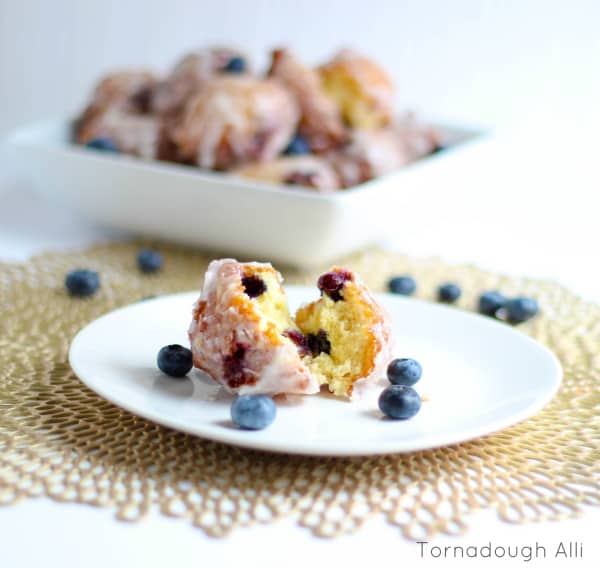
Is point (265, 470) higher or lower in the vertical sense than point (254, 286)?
lower

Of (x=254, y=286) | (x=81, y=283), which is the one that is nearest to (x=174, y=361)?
(x=254, y=286)

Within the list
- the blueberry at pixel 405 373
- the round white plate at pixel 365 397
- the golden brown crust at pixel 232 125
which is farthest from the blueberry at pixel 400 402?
the golden brown crust at pixel 232 125

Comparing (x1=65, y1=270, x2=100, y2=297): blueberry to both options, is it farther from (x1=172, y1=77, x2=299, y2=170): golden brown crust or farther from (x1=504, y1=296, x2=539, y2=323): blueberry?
(x1=504, y1=296, x2=539, y2=323): blueberry

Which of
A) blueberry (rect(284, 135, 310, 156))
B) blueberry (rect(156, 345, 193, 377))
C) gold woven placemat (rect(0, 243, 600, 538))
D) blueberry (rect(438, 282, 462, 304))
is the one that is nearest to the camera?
gold woven placemat (rect(0, 243, 600, 538))

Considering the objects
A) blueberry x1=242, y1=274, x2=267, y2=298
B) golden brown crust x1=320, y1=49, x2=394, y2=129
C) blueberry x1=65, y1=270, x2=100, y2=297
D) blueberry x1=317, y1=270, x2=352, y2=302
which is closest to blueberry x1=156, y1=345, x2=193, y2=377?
blueberry x1=242, y1=274, x2=267, y2=298

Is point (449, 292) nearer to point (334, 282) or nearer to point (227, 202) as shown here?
point (227, 202)

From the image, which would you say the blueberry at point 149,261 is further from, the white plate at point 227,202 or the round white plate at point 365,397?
the round white plate at point 365,397

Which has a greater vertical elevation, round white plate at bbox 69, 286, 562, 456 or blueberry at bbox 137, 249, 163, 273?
round white plate at bbox 69, 286, 562, 456
